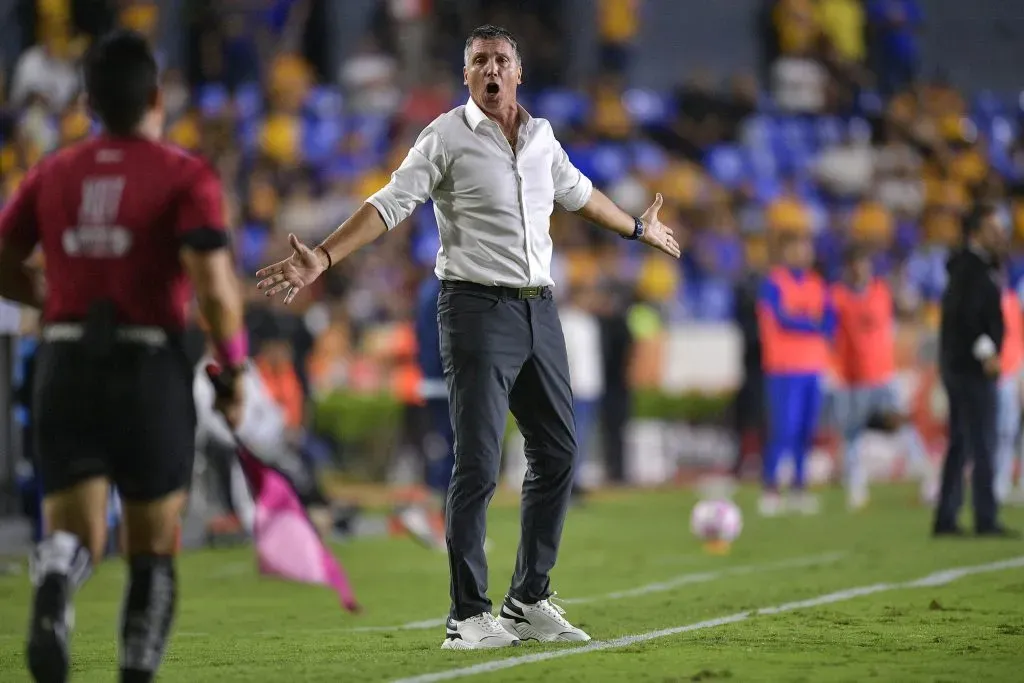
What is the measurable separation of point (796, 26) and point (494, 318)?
2134cm

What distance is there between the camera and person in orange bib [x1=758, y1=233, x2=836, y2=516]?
16.2 m

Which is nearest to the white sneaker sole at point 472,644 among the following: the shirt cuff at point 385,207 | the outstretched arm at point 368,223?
the outstretched arm at point 368,223

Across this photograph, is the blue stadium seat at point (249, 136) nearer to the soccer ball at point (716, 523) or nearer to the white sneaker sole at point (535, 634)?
the soccer ball at point (716, 523)

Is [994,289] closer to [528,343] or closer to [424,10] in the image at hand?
[528,343]

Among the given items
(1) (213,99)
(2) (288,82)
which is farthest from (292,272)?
(1) (213,99)

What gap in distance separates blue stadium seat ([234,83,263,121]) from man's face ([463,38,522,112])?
20.4 metres

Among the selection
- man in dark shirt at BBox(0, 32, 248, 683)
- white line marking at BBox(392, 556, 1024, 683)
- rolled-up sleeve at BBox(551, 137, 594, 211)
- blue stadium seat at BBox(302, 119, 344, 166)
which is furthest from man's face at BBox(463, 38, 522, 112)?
blue stadium seat at BBox(302, 119, 344, 166)

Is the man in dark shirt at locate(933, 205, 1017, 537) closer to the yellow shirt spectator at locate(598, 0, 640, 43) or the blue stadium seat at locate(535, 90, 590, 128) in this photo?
the blue stadium seat at locate(535, 90, 590, 128)

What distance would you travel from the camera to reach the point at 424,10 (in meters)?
27.8

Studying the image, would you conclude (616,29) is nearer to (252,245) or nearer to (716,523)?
(252,245)

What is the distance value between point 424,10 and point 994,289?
16.6 metres

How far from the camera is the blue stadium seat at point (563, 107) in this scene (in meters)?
26.8

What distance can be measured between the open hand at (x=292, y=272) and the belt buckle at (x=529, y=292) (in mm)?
1069

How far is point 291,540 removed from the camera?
894cm
